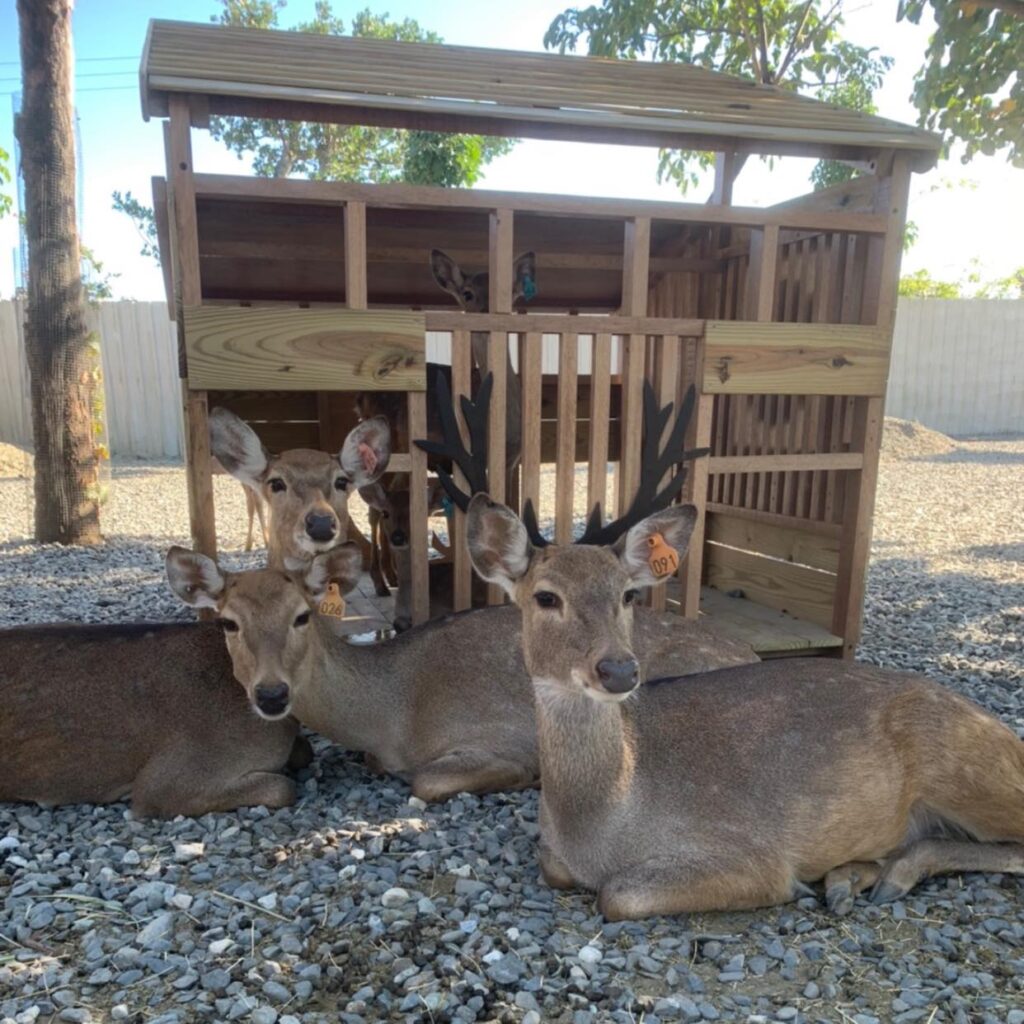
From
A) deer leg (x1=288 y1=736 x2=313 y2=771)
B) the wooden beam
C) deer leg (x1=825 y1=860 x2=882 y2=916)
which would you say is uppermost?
the wooden beam

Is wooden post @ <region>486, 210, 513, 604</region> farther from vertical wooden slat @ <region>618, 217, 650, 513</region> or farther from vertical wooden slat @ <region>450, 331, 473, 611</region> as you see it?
vertical wooden slat @ <region>618, 217, 650, 513</region>

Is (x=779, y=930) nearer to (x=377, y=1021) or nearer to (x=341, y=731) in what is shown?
(x=377, y=1021)

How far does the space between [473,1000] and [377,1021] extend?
0.29 m

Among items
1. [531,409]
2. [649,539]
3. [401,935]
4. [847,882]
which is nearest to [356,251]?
[531,409]

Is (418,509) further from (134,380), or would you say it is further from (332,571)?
(134,380)

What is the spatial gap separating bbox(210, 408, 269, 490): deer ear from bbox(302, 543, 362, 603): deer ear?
0.92 metres

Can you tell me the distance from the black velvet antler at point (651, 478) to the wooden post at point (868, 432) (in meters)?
1.21

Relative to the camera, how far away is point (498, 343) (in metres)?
5.45

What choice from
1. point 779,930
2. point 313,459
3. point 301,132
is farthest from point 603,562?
point 301,132

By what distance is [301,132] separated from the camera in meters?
24.6

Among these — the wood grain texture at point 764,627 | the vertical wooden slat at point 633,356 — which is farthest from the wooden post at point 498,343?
the wood grain texture at point 764,627

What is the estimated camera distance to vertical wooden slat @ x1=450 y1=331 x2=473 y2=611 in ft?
17.7

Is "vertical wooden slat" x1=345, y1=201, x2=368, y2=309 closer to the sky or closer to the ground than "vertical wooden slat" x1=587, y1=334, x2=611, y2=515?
closer to the sky

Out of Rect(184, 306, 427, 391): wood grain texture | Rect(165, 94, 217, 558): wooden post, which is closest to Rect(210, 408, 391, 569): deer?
Rect(165, 94, 217, 558): wooden post
